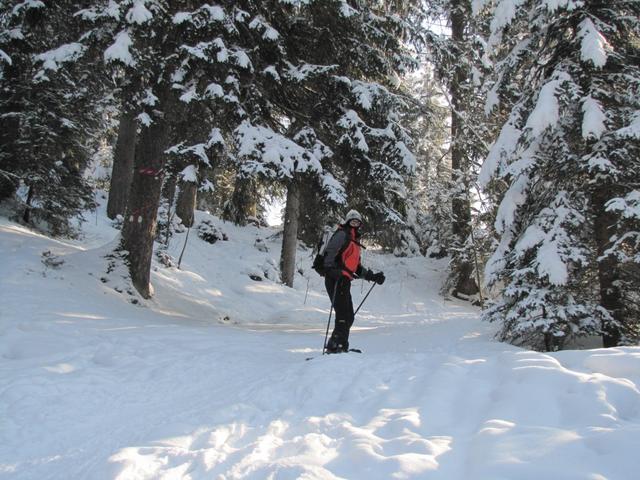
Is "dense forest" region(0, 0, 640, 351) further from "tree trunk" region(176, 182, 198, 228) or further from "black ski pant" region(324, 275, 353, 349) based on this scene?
"tree trunk" region(176, 182, 198, 228)

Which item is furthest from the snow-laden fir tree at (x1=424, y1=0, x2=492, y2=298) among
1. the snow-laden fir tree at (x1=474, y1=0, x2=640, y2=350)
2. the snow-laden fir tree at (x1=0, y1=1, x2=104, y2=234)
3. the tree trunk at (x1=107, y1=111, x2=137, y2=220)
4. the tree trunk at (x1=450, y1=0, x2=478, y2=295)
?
the tree trunk at (x1=107, y1=111, x2=137, y2=220)


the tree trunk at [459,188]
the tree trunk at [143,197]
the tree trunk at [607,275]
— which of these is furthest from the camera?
the tree trunk at [459,188]

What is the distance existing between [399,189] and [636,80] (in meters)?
5.96

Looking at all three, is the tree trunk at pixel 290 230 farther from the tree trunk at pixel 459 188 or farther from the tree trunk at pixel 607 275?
the tree trunk at pixel 607 275

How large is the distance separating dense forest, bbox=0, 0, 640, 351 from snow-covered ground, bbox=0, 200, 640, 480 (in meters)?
2.03

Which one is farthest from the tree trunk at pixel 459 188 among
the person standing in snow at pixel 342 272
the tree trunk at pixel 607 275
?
the person standing in snow at pixel 342 272

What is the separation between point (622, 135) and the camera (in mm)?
7004

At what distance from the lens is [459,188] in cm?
1817

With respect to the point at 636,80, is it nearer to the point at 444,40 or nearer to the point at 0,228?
the point at 444,40

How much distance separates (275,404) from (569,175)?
5.91 meters

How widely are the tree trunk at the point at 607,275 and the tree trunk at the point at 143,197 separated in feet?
25.5

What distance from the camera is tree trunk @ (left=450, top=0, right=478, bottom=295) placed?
57.8ft

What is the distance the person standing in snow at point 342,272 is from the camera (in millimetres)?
7012

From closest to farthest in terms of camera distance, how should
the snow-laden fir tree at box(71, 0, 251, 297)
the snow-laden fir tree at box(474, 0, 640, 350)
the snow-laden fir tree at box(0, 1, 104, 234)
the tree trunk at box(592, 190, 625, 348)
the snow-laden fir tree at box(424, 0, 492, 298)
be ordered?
the snow-laden fir tree at box(474, 0, 640, 350)
the tree trunk at box(592, 190, 625, 348)
the snow-laden fir tree at box(71, 0, 251, 297)
the snow-laden fir tree at box(0, 1, 104, 234)
the snow-laden fir tree at box(424, 0, 492, 298)
